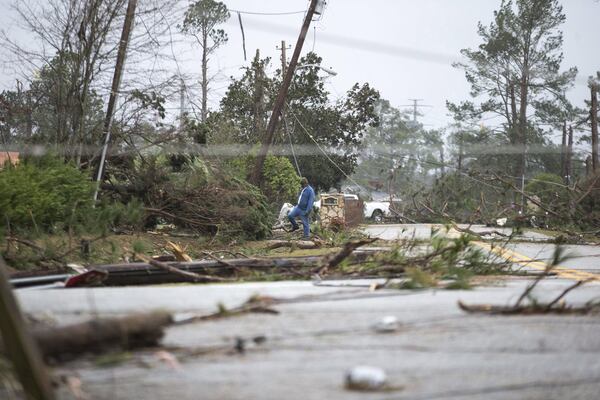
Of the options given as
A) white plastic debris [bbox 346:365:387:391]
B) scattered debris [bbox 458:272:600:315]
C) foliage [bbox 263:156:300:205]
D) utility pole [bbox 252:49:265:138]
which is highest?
utility pole [bbox 252:49:265:138]

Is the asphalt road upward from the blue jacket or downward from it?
downward

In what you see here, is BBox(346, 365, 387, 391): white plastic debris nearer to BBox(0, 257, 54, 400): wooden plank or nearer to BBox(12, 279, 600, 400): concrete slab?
BBox(12, 279, 600, 400): concrete slab

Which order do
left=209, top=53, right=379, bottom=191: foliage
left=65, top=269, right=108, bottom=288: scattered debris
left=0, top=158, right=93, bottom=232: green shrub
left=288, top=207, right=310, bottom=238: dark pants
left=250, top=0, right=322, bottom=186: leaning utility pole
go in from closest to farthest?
1. left=65, top=269, right=108, bottom=288: scattered debris
2. left=0, top=158, right=93, bottom=232: green shrub
3. left=288, top=207, right=310, bottom=238: dark pants
4. left=250, top=0, right=322, bottom=186: leaning utility pole
5. left=209, top=53, right=379, bottom=191: foliage

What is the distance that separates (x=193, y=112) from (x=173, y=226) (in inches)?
126

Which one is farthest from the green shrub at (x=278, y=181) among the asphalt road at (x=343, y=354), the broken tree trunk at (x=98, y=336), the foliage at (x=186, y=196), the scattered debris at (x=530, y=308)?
the broken tree trunk at (x=98, y=336)

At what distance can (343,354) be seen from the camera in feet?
12.3

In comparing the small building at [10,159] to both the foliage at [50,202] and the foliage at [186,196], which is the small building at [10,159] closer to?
the foliage at [50,202]

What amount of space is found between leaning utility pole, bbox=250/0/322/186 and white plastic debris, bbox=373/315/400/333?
22.1m

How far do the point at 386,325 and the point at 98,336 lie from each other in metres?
1.46

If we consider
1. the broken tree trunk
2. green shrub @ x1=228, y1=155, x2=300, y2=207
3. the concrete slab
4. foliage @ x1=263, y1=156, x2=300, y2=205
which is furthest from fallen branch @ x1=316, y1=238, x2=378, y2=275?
foliage @ x1=263, y1=156, x2=300, y2=205

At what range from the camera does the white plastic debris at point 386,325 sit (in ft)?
13.8

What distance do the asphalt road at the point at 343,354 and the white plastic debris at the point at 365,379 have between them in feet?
0.14

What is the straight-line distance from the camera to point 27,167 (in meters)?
13.9

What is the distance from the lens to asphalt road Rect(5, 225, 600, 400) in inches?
131
